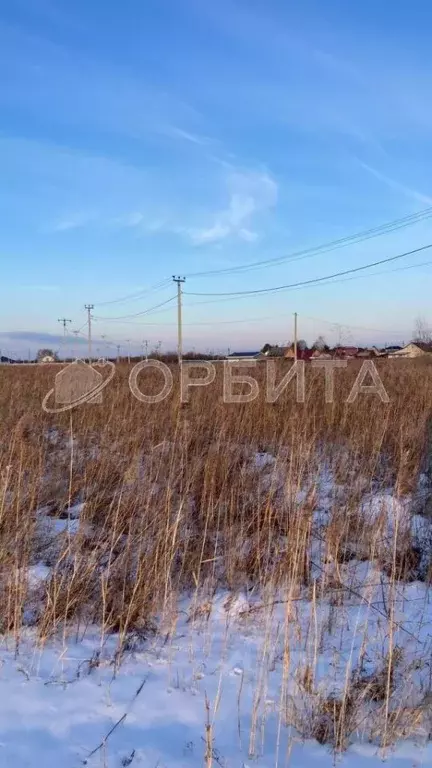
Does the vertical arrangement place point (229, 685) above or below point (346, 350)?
below

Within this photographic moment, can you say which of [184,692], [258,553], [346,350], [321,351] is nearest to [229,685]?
[184,692]

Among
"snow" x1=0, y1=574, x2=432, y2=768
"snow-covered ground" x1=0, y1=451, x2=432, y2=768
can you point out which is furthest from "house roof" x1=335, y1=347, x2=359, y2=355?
"snow" x1=0, y1=574, x2=432, y2=768

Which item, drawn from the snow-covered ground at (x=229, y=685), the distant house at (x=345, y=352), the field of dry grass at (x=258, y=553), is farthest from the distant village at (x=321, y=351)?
the snow-covered ground at (x=229, y=685)

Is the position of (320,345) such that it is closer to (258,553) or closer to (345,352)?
(345,352)

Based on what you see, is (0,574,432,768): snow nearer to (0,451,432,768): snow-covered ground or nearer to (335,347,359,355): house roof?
(0,451,432,768): snow-covered ground

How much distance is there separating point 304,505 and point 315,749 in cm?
159

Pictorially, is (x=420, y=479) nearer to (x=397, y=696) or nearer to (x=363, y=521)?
(x=363, y=521)

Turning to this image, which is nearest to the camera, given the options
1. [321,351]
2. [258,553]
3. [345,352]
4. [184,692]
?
[184,692]

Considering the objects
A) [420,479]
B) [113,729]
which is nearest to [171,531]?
[113,729]

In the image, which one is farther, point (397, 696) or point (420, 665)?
point (420, 665)

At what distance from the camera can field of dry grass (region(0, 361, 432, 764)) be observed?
6.07 ft

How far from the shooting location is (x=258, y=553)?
2.76m

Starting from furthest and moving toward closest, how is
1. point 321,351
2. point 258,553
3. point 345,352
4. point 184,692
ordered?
point 321,351 < point 345,352 < point 258,553 < point 184,692

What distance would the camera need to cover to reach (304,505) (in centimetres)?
310
